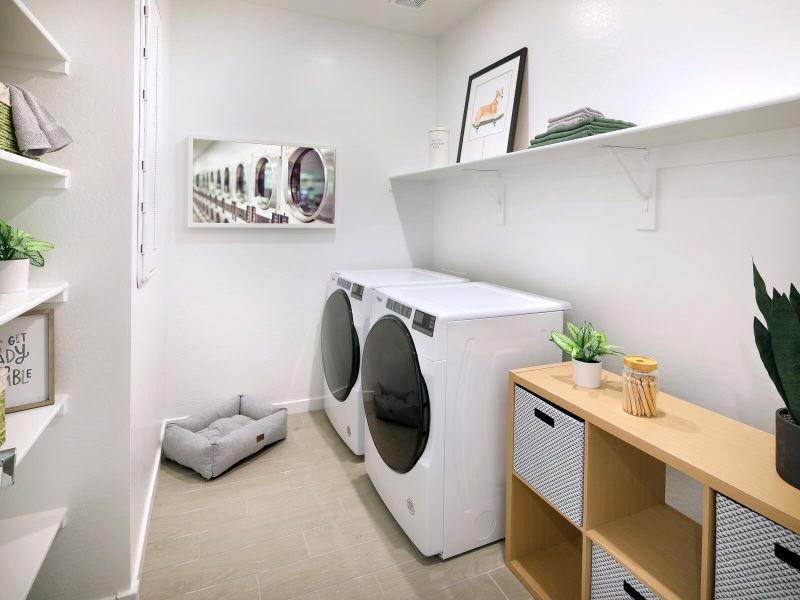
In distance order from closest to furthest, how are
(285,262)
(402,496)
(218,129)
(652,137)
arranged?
1. (652,137)
2. (402,496)
3. (218,129)
4. (285,262)

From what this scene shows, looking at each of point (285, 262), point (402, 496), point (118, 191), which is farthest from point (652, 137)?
point (285, 262)

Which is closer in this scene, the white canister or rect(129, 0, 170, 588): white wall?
rect(129, 0, 170, 588): white wall

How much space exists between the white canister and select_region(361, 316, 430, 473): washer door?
1371mm

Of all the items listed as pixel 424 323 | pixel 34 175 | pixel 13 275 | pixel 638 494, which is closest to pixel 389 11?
pixel 424 323

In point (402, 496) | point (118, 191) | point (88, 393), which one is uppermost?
point (118, 191)

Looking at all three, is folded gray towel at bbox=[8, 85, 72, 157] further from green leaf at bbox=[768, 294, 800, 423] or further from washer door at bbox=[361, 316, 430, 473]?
green leaf at bbox=[768, 294, 800, 423]

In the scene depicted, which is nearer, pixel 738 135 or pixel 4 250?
pixel 4 250

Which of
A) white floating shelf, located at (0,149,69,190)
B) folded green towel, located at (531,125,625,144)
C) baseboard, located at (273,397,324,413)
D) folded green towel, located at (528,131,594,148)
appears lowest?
baseboard, located at (273,397,324,413)

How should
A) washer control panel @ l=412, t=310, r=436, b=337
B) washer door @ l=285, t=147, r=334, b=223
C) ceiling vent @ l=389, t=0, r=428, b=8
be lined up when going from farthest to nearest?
washer door @ l=285, t=147, r=334, b=223 → ceiling vent @ l=389, t=0, r=428, b=8 → washer control panel @ l=412, t=310, r=436, b=337

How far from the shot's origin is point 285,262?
298 cm

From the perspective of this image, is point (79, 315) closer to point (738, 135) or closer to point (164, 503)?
point (164, 503)

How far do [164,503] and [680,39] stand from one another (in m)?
2.80

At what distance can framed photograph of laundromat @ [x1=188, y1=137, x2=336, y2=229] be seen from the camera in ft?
8.90

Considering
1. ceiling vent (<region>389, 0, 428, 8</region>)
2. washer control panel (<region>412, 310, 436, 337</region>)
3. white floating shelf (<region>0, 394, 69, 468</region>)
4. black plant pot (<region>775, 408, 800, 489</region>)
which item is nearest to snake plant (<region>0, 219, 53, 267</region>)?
white floating shelf (<region>0, 394, 69, 468</region>)
